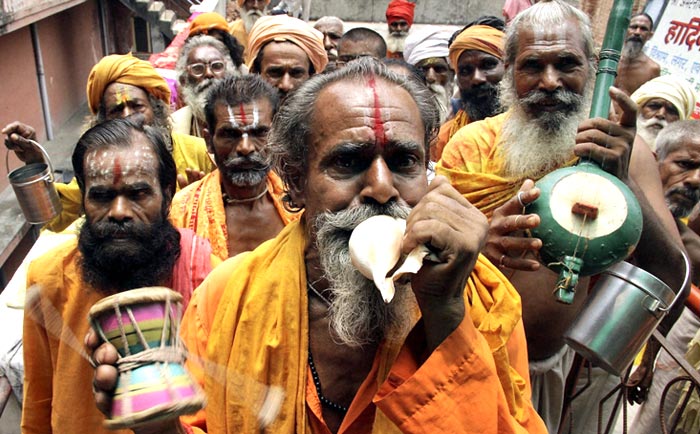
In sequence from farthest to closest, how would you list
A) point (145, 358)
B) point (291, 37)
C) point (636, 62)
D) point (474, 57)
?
point (636, 62)
point (474, 57)
point (291, 37)
point (145, 358)

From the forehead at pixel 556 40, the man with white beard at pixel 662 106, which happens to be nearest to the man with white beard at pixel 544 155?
the forehead at pixel 556 40

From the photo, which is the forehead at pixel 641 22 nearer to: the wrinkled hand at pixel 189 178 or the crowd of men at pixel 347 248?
the crowd of men at pixel 347 248

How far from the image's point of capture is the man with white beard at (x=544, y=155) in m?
2.45

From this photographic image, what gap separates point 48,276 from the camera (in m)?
2.45

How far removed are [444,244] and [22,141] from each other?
2792 mm

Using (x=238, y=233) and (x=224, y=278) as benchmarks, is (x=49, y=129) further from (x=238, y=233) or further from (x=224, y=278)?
(x=224, y=278)

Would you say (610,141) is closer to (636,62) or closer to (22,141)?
(22,141)

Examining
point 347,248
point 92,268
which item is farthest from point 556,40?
point 92,268

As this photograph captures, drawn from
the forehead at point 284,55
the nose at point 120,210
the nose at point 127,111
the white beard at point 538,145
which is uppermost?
the white beard at point 538,145

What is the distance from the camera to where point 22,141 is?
3.28m

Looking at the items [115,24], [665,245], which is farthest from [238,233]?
[115,24]

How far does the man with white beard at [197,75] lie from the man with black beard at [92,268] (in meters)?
2.43

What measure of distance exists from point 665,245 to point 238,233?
6.91 ft

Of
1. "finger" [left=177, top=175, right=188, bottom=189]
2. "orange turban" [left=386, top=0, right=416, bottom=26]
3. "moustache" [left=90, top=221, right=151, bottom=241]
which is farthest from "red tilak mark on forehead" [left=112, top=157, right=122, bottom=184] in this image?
"orange turban" [left=386, top=0, right=416, bottom=26]
